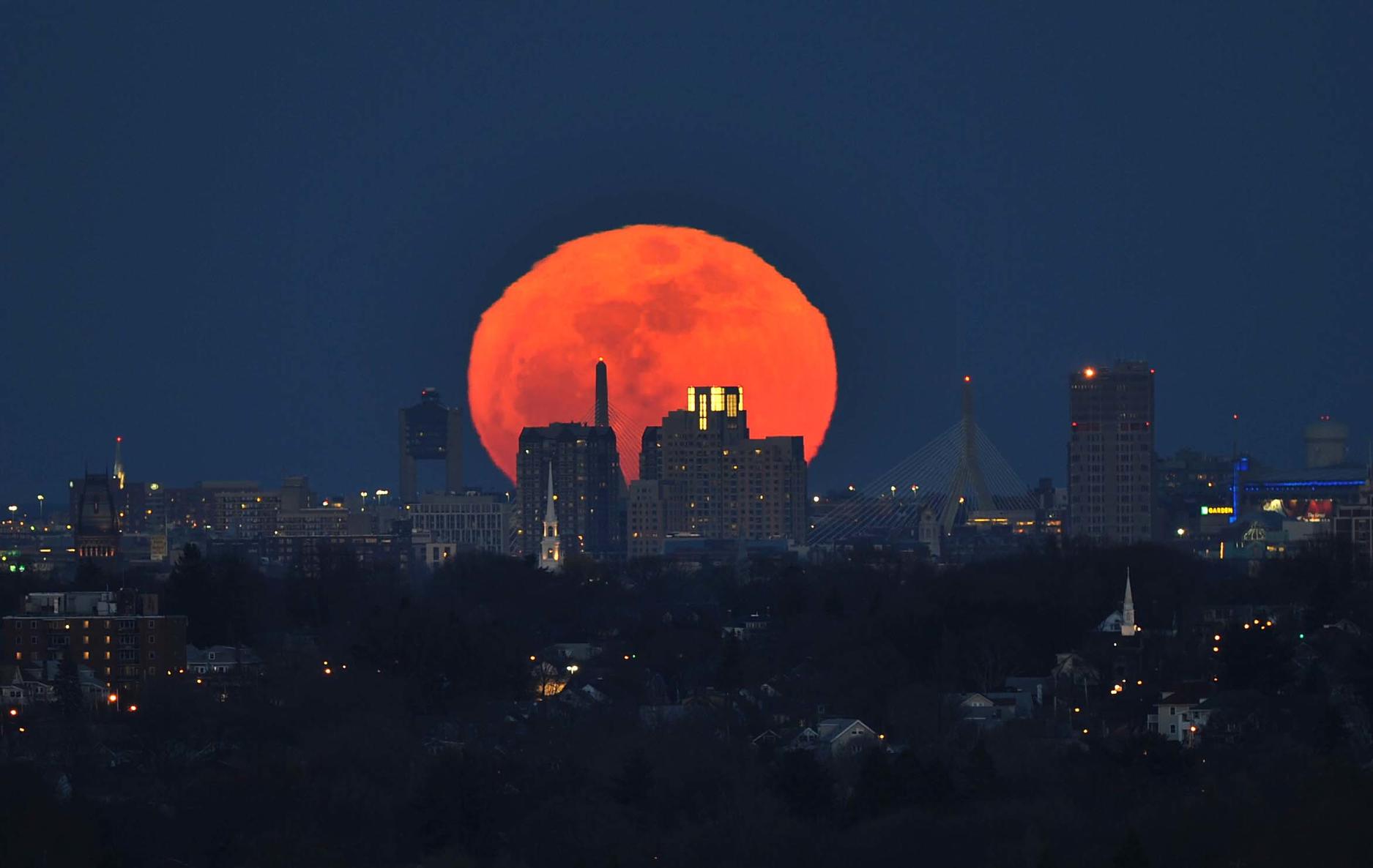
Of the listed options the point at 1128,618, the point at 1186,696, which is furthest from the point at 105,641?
the point at 1128,618

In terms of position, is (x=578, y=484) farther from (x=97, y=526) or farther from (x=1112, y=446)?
(x=97, y=526)

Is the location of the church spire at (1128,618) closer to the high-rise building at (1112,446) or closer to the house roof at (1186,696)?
the house roof at (1186,696)

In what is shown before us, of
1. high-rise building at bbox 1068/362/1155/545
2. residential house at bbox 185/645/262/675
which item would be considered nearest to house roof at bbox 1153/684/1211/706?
residential house at bbox 185/645/262/675

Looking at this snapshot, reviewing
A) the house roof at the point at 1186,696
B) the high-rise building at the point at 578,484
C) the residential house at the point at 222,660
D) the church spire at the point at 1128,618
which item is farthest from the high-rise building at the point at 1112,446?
the house roof at the point at 1186,696

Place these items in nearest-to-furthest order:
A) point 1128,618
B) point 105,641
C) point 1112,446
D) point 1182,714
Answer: point 1182,714 → point 105,641 → point 1128,618 → point 1112,446

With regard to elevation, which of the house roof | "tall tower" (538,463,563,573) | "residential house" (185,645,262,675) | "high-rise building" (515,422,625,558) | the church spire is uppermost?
"high-rise building" (515,422,625,558)

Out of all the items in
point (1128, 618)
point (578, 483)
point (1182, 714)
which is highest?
point (578, 483)

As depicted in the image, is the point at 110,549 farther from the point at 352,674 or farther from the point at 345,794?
the point at 345,794

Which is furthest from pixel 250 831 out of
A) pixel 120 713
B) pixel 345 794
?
pixel 120 713

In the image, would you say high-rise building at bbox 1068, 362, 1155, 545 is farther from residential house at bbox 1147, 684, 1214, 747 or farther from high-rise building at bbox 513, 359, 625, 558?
residential house at bbox 1147, 684, 1214, 747

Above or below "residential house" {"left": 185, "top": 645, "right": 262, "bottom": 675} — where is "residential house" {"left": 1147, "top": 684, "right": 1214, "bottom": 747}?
below
